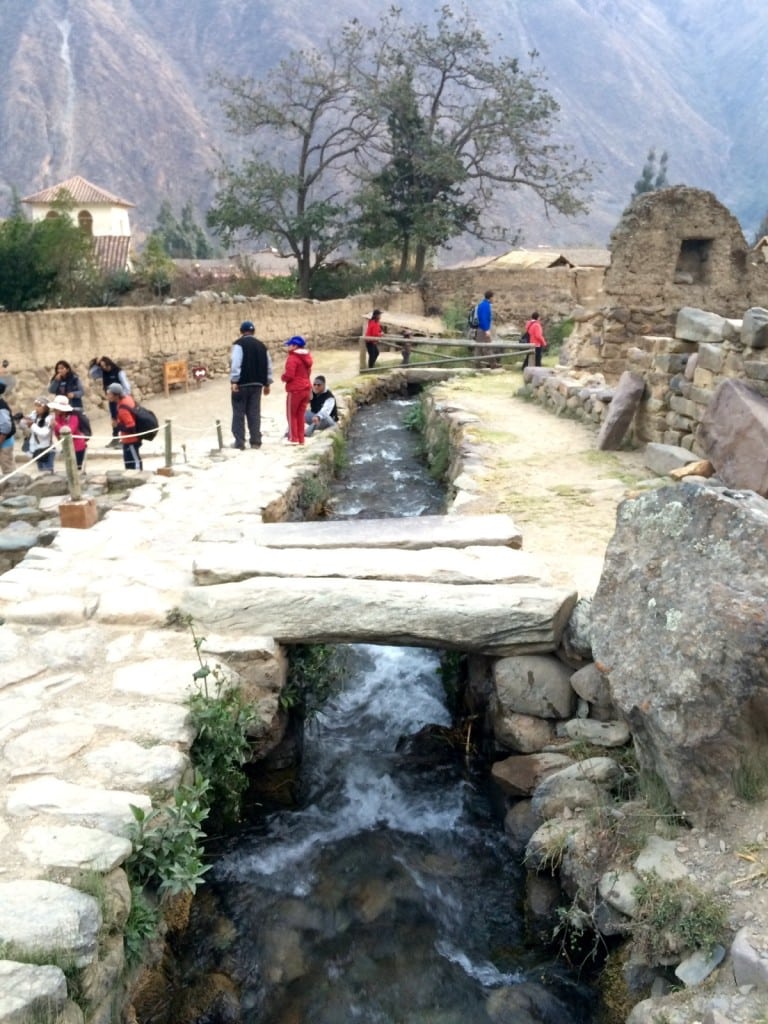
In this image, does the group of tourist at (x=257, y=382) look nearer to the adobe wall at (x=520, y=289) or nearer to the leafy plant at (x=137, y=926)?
the leafy plant at (x=137, y=926)

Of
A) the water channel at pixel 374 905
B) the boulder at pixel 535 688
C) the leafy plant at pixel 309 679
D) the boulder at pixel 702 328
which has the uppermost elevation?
the boulder at pixel 702 328

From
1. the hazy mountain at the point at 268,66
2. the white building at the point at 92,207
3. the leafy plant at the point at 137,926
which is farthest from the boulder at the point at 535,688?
the hazy mountain at the point at 268,66

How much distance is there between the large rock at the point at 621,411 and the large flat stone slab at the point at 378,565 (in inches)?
161

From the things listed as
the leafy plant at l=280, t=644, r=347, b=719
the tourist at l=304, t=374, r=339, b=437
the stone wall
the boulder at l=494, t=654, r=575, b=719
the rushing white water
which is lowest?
the leafy plant at l=280, t=644, r=347, b=719

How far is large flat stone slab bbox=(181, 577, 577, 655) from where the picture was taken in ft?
14.2

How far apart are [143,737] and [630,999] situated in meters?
2.17

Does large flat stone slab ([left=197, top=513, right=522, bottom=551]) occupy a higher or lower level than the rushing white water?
lower

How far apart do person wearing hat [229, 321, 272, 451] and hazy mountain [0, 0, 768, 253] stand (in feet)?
221

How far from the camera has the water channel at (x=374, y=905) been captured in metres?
3.41

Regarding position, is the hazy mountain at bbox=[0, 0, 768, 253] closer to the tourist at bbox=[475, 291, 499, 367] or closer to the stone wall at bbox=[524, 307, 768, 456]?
the tourist at bbox=[475, 291, 499, 367]

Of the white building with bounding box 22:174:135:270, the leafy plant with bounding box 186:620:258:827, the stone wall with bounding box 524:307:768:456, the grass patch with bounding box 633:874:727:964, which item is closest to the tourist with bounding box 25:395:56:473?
the leafy plant with bounding box 186:620:258:827

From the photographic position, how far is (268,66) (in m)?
87.2

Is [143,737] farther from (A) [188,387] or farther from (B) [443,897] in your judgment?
(A) [188,387]

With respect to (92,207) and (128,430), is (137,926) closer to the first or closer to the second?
(128,430)
